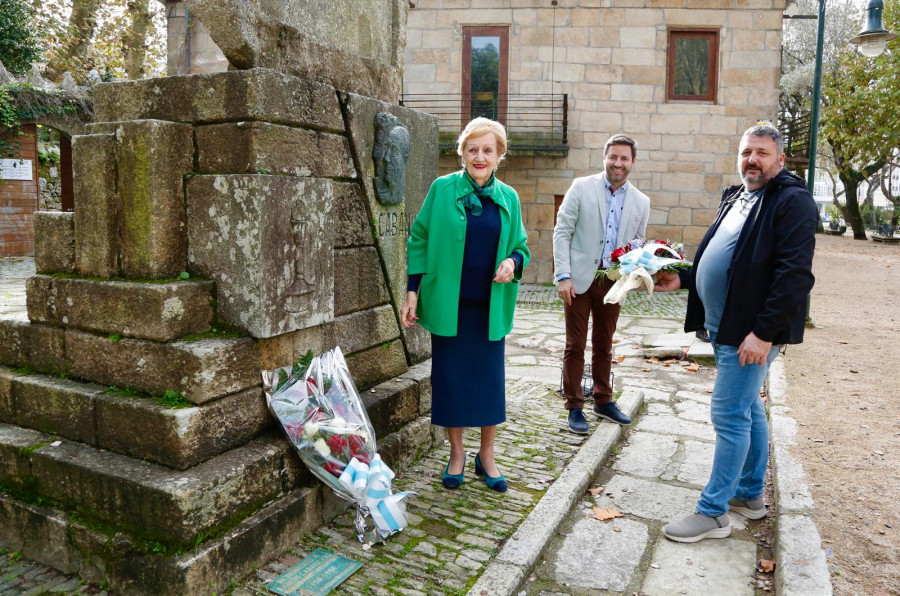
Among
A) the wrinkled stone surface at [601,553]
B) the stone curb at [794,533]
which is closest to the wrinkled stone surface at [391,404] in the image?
the wrinkled stone surface at [601,553]

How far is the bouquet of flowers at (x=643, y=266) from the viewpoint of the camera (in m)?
3.78

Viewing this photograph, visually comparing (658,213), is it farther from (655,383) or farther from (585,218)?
(585,218)

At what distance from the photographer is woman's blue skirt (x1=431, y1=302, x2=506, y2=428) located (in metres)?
3.78

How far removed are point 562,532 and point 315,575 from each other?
4.44ft

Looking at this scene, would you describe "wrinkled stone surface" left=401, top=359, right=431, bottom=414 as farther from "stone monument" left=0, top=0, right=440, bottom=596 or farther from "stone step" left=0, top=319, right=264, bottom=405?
"stone step" left=0, top=319, right=264, bottom=405

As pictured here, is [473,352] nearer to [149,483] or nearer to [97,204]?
[149,483]

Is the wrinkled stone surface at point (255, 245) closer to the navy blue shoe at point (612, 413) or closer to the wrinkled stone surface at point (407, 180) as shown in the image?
the wrinkled stone surface at point (407, 180)

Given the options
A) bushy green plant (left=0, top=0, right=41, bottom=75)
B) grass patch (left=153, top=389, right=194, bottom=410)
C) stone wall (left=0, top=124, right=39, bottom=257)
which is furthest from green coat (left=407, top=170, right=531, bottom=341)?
bushy green plant (left=0, top=0, right=41, bottom=75)

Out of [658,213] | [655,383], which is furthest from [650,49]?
[655,383]

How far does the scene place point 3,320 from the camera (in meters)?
3.76

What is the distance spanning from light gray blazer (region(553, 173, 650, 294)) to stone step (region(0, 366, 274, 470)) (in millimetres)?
2439

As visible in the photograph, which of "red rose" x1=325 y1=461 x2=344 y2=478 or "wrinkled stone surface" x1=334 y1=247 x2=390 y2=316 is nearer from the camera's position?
"red rose" x1=325 y1=461 x2=344 y2=478

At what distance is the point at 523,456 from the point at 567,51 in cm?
1093

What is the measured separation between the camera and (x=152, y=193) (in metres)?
3.13
